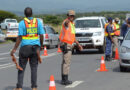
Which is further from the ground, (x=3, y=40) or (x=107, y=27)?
(x=107, y=27)

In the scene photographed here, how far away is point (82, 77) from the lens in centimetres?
1209

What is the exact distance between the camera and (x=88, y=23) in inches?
896

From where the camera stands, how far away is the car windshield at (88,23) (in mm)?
22516

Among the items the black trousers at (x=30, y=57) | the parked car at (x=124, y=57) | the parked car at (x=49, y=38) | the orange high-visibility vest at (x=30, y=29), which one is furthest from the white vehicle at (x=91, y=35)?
the orange high-visibility vest at (x=30, y=29)

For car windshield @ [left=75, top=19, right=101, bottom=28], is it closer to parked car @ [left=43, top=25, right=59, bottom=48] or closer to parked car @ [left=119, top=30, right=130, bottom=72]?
parked car @ [left=43, top=25, right=59, bottom=48]

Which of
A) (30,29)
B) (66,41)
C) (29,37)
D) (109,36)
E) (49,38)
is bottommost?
(49,38)

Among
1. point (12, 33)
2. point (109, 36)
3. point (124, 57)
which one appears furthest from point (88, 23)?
point (12, 33)

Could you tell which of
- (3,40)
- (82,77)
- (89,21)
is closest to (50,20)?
(3,40)

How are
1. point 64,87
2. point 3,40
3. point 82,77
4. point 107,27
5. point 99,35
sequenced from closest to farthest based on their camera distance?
point 64,87
point 82,77
point 107,27
point 99,35
point 3,40

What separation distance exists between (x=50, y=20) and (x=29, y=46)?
8019cm

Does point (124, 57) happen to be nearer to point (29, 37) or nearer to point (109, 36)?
point (109, 36)

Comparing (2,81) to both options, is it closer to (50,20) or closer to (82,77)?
(82,77)

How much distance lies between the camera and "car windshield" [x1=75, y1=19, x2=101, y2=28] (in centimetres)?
2252

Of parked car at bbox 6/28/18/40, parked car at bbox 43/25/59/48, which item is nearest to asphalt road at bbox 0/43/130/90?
parked car at bbox 43/25/59/48
